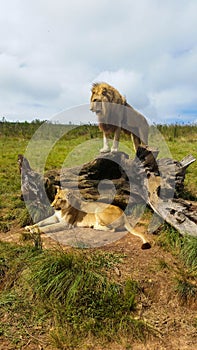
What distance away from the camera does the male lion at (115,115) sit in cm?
626

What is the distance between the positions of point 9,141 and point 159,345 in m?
15.5

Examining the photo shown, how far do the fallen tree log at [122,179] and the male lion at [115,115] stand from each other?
1.41ft

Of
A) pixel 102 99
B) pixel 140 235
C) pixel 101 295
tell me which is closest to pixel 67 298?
pixel 101 295

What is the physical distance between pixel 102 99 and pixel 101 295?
A: 3.61m

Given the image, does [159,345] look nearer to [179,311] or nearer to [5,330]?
[179,311]

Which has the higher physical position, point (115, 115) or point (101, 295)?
point (115, 115)

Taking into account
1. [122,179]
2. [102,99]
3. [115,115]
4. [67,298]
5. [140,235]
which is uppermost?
[102,99]

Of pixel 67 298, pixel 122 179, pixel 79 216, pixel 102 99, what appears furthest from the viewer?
pixel 122 179

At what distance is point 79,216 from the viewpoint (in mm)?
6539

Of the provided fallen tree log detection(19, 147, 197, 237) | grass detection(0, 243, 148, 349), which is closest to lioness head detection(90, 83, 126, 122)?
fallen tree log detection(19, 147, 197, 237)

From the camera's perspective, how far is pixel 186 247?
493 cm

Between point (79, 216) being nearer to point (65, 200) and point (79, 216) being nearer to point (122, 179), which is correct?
point (65, 200)

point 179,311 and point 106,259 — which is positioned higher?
point 106,259

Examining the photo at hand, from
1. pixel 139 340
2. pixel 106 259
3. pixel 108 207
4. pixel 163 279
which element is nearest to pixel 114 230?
pixel 108 207
